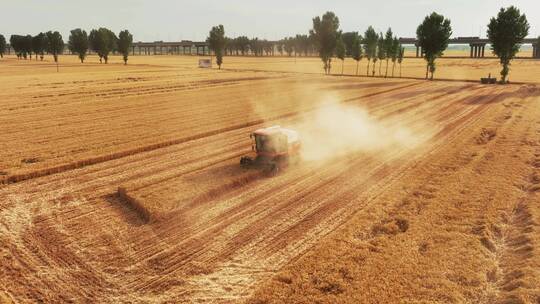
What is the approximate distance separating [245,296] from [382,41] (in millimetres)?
85257

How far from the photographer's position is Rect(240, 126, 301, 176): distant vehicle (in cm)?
1945

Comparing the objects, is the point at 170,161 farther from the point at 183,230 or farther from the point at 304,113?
the point at 304,113

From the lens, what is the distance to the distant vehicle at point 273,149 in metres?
19.5

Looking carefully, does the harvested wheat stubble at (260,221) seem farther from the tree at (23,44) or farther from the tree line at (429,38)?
the tree at (23,44)

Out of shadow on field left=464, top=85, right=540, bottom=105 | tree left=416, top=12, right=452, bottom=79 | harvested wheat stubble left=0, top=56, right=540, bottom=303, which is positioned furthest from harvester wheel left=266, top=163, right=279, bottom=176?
tree left=416, top=12, right=452, bottom=79

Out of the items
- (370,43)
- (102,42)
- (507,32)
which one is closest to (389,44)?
(370,43)

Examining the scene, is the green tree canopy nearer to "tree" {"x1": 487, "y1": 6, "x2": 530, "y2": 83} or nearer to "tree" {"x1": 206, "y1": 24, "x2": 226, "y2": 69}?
"tree" {"x1": 206, "y1": 24, "x2": 226, "y2": 69}

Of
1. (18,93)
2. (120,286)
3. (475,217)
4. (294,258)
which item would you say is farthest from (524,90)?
(18,93)

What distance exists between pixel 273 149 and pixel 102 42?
451 feet

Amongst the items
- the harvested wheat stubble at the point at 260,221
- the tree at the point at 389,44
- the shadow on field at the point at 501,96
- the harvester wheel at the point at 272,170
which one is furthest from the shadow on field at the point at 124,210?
the tree at the point at 389,44

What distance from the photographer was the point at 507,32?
6222cm

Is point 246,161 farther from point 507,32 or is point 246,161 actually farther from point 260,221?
point 507,32

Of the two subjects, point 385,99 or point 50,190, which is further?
point 385,99

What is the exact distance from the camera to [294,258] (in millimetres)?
12336
